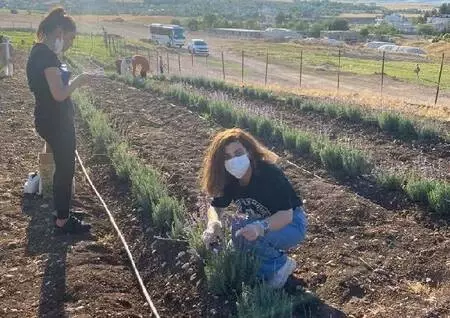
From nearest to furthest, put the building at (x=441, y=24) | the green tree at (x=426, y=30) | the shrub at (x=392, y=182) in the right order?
1. the shrub at (x=392, y=182)
2. the green tree at (x=426, y=30)
3. the building at (x=441, y=24)

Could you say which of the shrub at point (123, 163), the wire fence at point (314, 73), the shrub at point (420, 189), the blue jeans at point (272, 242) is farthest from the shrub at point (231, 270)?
the wire fence at point (314, 73)

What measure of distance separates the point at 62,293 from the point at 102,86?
14.8 meters

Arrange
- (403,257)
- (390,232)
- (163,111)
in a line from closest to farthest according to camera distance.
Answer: (403,257) < (390,232) < (163,111)

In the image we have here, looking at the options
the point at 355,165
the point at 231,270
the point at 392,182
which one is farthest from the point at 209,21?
the point at 231,270

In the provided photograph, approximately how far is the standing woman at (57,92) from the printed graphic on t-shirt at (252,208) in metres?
1.83

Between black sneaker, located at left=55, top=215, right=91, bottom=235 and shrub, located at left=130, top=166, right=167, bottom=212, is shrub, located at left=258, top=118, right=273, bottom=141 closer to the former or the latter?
shrub, located at left=130, top=166, right=167, bottom=212

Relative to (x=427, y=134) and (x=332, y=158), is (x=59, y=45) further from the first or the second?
(x=427, y=134)

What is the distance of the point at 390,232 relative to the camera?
5793mm

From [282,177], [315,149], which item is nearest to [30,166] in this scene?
[315,149]

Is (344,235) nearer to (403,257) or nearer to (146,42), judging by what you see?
(403,257)

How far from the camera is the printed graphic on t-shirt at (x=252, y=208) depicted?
4.47 metres

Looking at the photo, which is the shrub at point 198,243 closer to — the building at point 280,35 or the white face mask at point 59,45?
the white face mask at point 59,45

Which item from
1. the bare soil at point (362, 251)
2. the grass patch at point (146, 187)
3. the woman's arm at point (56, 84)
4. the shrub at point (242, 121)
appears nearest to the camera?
the bare soil at point (362, 251)

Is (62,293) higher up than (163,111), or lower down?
higher up
